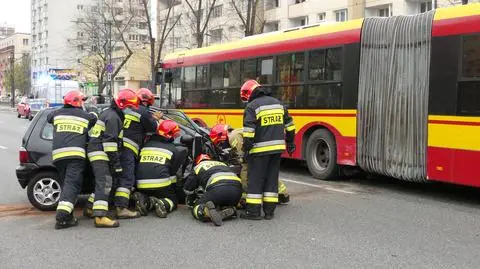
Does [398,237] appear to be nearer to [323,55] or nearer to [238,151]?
[238,151]

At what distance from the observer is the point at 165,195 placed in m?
7.40

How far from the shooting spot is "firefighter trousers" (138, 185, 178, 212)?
7305mm

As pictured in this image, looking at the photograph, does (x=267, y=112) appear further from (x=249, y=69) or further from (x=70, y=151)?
(x=249, y=69)

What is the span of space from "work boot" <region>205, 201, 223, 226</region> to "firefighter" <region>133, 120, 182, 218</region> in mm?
707

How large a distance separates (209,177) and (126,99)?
4.76ft

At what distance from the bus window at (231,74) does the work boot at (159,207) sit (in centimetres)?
588

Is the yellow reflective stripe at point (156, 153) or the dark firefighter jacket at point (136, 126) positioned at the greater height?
the dark firefighter jacket at point (136, 126)

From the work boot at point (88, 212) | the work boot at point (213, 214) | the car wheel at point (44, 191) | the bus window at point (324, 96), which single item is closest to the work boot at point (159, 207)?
the work boot at point (213, 214)

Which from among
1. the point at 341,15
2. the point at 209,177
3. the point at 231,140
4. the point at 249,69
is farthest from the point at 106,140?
the point at 341,15

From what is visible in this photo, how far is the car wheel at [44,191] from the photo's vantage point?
24.7 ft

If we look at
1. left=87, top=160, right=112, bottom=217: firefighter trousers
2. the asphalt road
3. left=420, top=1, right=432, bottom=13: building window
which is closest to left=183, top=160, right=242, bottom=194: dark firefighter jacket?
the asphalt road

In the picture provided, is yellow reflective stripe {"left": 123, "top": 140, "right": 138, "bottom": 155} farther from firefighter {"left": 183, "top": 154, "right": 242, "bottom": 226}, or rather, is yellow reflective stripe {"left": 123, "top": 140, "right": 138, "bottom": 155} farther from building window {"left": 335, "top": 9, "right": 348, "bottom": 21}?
building window {"left": 335, "top": 9, "right": 348, "bottom": 21}

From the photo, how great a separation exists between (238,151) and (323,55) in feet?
11.4

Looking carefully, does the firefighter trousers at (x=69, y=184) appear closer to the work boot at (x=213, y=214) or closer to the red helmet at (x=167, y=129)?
the red helmet at (x=167, y=129)
